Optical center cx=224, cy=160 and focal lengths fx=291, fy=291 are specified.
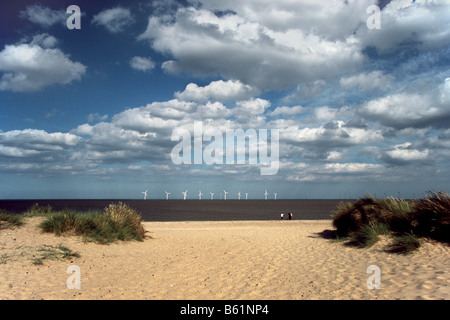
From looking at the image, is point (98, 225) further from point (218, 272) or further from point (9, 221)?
point (218, 272)

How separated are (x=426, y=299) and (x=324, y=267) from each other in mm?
4083

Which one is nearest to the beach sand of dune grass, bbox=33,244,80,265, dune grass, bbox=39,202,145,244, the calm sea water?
dune grass, bbox=33,244,80,265

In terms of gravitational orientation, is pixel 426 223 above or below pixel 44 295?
above

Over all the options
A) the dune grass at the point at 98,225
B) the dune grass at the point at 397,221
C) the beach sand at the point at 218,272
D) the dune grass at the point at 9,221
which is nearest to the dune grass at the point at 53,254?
the beach sand at the point at 218,272

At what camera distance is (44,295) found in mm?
7395

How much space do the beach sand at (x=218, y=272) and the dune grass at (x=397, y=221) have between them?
674 mm

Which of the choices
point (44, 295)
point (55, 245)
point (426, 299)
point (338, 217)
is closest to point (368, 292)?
point (426, 299)

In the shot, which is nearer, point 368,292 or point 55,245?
point 368,292

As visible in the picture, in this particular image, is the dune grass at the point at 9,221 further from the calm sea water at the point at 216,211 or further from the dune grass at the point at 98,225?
the calm sea water at the point at 216,211

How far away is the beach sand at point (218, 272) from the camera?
766 cm

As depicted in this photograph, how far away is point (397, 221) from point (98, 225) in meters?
14.8

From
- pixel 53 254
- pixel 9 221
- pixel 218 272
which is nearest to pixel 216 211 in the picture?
pixel 9 221
